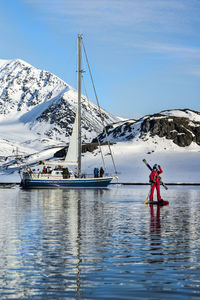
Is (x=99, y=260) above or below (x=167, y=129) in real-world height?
below

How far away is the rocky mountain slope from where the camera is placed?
142 meters

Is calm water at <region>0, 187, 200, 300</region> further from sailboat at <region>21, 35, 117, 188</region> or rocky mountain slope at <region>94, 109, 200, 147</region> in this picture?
rocky mountain slope at <region>94, 109, 200, 147</region>

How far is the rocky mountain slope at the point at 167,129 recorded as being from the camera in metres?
142

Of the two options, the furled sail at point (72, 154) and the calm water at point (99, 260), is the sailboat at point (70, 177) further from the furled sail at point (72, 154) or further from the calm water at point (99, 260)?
the calm water at point (99, 260)

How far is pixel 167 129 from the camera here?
5704 inches

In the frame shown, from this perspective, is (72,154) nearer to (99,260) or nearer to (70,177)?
(70,177)

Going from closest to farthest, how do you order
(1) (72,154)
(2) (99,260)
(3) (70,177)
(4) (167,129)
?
1. (2) (99,260)
2. (1) (72,154)
3. (3) (70,177)
4. (4) (167,129)

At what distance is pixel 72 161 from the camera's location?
7306cm

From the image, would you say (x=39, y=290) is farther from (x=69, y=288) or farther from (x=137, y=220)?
(x=137, y=220)

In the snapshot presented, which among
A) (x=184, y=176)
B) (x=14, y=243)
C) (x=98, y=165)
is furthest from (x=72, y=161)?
(x=14, y=243)

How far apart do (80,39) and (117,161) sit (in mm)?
49661

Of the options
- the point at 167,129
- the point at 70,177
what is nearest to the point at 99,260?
the point at 70,177

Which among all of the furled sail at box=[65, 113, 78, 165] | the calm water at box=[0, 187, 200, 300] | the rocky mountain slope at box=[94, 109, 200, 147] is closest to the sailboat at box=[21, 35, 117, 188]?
the furled sail at box=[65, 113, 78, 165]

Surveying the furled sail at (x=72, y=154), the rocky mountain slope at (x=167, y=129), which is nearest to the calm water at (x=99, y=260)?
the furled sail at (x=72, y=154)
